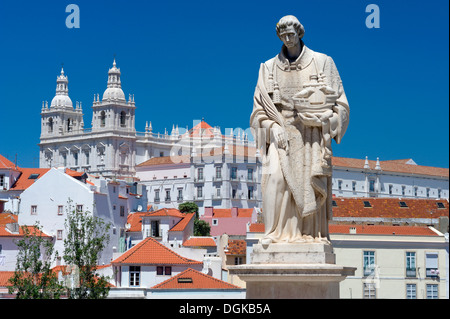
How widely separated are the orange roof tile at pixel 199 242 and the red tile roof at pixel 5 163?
2830 centimetres

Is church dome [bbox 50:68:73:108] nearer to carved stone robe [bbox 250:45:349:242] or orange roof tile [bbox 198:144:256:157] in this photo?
orange roof tile [bbox 198:144:256:157]

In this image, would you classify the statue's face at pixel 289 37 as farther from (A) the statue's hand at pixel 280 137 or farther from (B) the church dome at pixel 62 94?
(B) the church dome at pixel 62 94

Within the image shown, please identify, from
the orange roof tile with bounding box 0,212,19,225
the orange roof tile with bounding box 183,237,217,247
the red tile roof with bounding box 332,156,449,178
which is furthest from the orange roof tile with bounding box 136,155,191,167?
the orange roof tile with bounding box 0,212,19,225

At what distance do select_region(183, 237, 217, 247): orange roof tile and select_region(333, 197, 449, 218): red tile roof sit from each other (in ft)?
39.8

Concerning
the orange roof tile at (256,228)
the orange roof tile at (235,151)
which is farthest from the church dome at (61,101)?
the orange roof tile at (256,228)

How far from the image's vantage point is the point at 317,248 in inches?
359

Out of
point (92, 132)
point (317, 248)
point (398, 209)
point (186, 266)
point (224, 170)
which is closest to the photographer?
point (317, 248)

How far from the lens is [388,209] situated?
63.4 m

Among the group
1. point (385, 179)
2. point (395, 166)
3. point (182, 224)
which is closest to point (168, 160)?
point (385, 179)

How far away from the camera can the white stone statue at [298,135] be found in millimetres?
9328

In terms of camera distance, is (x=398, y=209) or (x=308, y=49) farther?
(x=398, y=209)

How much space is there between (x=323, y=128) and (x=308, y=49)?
2.89ft

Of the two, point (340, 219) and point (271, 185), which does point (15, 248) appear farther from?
point (271, 185)

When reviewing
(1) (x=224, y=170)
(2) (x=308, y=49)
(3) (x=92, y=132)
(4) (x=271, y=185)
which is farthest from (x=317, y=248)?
(3) (x=92, y=132)
